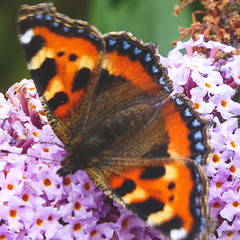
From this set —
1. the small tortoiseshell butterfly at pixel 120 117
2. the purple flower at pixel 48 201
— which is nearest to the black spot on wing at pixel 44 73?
the small tortoiseshell butterfly at pixel 120 117

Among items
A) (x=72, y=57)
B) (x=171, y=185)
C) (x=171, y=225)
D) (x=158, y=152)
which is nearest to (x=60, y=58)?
(x=72, y=57)

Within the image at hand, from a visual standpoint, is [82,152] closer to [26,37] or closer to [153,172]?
[153,172]

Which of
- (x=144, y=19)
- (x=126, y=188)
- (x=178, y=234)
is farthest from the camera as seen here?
(x=144, y=19)

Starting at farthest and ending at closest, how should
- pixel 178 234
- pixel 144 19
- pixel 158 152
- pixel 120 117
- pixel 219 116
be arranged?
pixel 144 19, pixel 219 116, pixel 120 117, pixel 158 152, pixel 178 234

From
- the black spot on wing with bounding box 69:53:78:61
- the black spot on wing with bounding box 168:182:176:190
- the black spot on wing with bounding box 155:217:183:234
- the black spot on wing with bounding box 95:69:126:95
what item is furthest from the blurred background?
the black spot on wing with bounding box 155:217:183:234

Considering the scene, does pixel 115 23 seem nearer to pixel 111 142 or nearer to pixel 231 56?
pixel 231 56

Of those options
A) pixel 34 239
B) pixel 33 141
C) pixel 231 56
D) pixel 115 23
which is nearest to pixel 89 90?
pixel 33 141

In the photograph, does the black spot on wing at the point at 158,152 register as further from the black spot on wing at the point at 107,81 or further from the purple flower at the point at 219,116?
the black spot on wing at the point at 107,81

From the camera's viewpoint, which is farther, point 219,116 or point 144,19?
A: point 144,19
